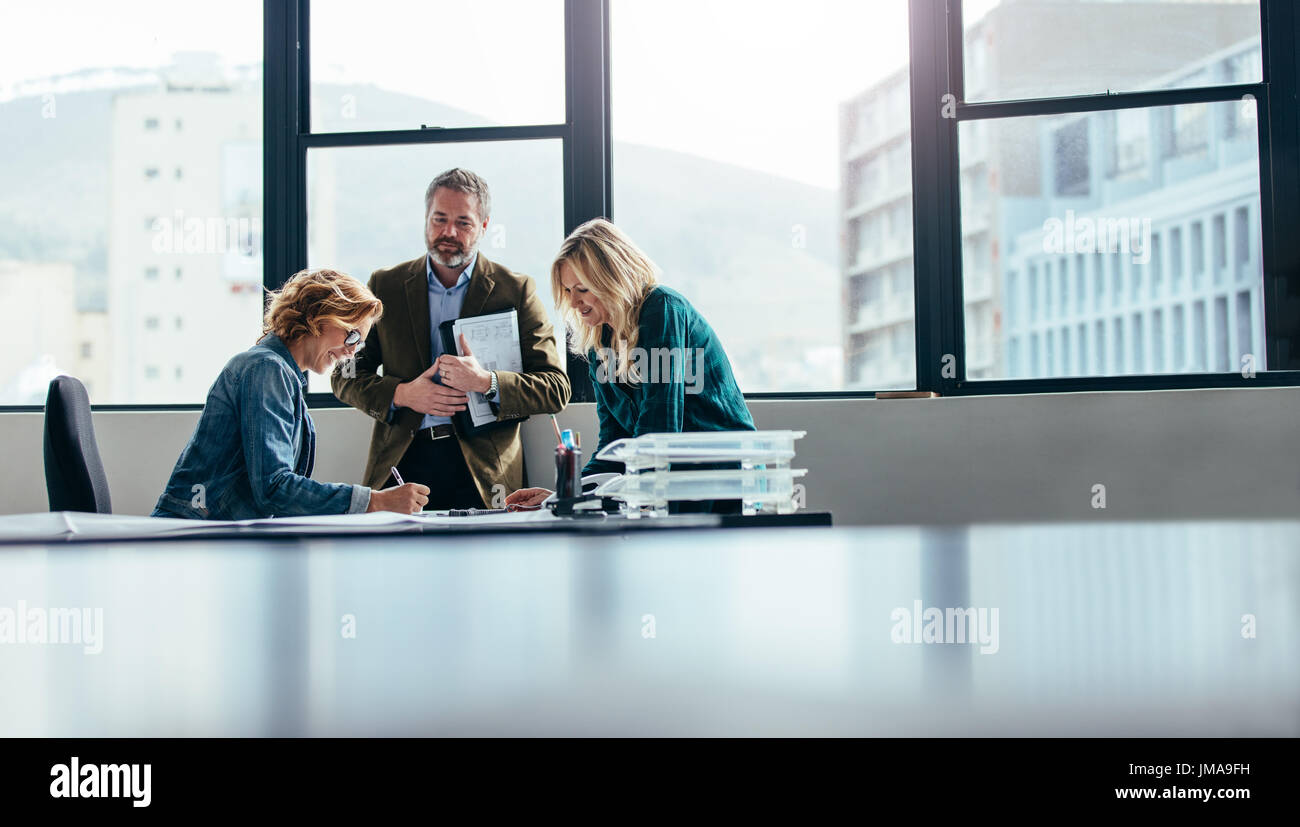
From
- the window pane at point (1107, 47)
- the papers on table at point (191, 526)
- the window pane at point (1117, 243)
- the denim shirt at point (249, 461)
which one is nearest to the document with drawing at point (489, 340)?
the denim shirt at point (249, 461)

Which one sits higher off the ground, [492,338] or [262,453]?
[492,338]

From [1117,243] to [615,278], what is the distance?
1.97 metres

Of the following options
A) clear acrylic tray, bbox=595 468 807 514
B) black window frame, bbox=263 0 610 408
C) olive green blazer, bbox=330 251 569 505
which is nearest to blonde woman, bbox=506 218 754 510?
clear acrylic tray, bbox=595 468 807 514

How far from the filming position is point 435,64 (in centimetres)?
369

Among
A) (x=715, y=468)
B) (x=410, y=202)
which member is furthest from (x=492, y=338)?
(x=715, y=468)

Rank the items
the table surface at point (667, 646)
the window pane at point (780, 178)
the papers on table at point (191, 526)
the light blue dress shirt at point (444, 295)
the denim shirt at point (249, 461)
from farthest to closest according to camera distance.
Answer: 1. the window pane at point (780, 178)
2. the light blue dress shirt at point (444, 295)
3. the denim shirt at point (249, 461)
4. the papers on table at point (191, 526)
5. the table surface at point (667, 646)

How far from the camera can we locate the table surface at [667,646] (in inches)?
33.9

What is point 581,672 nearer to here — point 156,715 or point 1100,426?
point 156,715

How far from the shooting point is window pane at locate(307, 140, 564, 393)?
3.59 metres

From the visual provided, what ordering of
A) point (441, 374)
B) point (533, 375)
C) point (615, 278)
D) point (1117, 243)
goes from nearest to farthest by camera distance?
1. point (615, 278)
2. point (441, 374)
3. point (533, 375)
4. point (1117, 243)

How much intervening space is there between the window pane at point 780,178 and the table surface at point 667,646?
2.58 metres

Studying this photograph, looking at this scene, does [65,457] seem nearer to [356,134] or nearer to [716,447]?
[716,447]

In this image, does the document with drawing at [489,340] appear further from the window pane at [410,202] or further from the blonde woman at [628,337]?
the blonde woman at [628,337]

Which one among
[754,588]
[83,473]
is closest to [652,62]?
[83,473]
